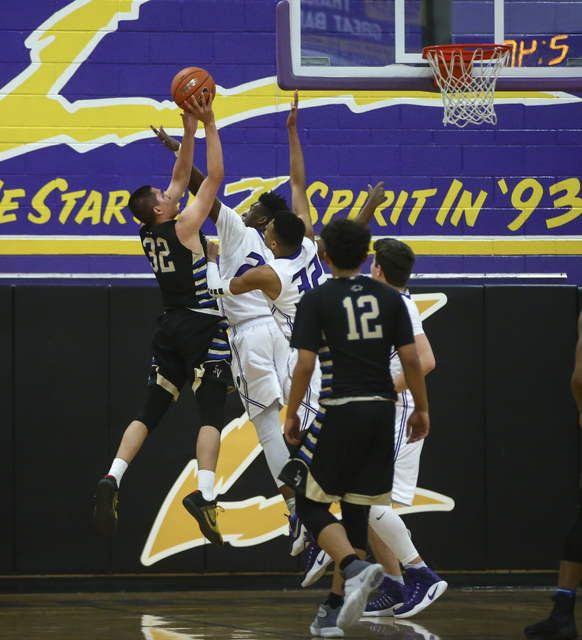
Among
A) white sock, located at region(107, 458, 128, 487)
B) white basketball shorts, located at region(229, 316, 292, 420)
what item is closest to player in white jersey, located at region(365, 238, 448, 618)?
white basketball shorts, located at region(229, 316, 292, 420)

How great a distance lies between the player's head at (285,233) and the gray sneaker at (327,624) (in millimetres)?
1958

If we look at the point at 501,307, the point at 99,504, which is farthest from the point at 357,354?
the point at 501,307

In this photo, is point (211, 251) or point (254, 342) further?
point (211, 251)

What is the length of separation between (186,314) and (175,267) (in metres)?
0.29

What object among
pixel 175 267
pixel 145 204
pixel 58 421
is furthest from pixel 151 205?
pixel 58 421

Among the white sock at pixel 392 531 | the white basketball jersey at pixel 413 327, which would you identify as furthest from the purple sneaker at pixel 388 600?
the white basketball jersey at pixel 413 327

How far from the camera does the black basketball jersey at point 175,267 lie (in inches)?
227

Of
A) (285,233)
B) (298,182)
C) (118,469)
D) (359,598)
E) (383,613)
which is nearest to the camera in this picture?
(359,598)

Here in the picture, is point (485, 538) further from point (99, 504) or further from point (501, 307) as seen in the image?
point (99, 504)

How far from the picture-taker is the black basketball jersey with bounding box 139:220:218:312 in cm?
575

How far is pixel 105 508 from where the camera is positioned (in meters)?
5.51

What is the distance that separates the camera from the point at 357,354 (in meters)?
4.58

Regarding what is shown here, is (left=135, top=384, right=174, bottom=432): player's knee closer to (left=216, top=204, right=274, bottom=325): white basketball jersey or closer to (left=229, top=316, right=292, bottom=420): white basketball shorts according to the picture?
(left=229, top=316, right=292, bottom=420): white basketball shorts

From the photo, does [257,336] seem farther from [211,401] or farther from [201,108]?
[201,108]
